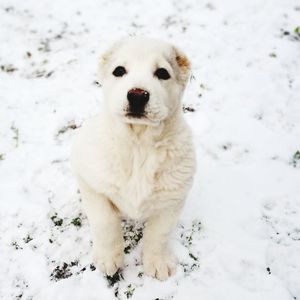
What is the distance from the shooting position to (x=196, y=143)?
496 cm

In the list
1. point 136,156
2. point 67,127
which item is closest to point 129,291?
point 136,156

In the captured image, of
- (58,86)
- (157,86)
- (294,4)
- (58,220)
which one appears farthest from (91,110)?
(294,4)

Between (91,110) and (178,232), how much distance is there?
214 centimetres

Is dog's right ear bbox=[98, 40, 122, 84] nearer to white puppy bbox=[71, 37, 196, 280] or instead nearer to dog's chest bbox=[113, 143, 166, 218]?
white puppy bbox=[71, 37, 196, 280]

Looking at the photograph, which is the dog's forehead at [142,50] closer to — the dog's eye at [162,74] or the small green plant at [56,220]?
the dog's eye at [162,74]

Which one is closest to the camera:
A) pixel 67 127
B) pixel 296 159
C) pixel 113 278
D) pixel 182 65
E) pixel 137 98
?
pixel 137 98

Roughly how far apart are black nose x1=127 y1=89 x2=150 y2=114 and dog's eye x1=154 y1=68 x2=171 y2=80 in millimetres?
373

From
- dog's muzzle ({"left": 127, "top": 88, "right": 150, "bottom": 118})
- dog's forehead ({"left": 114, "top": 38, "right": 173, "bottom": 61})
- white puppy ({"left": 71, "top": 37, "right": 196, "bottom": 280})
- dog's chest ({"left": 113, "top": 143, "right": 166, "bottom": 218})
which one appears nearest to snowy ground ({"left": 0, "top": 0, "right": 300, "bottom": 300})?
white puppy ({"left": 71, "top": 37, "right": 196, "bottom": 280})

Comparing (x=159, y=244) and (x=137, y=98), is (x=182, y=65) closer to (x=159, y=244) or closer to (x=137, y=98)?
(x=137, y=98)

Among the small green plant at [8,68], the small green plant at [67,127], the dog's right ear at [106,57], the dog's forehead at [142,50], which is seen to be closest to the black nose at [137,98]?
the dog's forehead at [142,50]

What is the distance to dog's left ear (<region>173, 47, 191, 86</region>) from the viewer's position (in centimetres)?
342

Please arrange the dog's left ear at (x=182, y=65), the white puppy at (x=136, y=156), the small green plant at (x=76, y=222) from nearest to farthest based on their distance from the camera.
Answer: the white puppy at (x=136, y=156) → the dog's left ear at (x=182, y=65) → the small green plant at (x=76, y=222)

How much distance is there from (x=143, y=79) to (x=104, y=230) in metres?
1.27

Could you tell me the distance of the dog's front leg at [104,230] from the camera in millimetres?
3385
